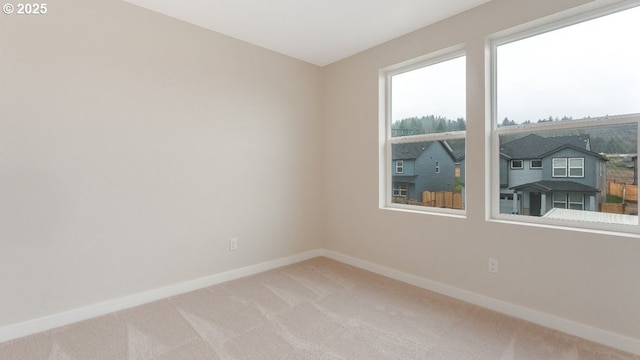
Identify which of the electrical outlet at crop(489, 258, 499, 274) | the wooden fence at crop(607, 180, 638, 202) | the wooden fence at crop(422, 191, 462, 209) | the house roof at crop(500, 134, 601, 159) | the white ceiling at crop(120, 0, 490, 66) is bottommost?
the electrical outlet at crop(489, 258, 499, 274)

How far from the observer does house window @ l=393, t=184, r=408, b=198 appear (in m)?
3.23

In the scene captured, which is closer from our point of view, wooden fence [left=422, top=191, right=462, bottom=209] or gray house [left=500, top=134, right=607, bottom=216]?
gray house [left=500, top=134, right=607, bottom=216]

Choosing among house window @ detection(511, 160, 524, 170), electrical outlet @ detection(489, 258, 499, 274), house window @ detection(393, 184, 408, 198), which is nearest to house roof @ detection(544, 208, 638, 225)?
house window @ detection(511, 160, 524, 170)

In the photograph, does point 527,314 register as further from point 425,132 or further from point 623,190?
point 425,132

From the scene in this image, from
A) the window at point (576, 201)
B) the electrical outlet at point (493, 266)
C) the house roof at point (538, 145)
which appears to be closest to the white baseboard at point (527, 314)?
the electrical outlet at point (493, 266)

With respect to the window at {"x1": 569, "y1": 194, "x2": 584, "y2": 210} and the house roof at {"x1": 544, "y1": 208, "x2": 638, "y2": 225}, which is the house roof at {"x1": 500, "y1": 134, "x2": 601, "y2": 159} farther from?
the house roof at {"x1": 544, "y1": 208, "x2": 638, "y2": 225}

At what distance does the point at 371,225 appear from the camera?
3.37 metres

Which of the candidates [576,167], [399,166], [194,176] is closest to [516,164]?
[576,167]

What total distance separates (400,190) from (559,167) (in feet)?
4.62

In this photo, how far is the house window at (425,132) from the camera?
9.10 ft

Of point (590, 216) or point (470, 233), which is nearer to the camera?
point (590, 216)

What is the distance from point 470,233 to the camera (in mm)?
2541

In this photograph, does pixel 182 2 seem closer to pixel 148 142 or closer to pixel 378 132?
pixel 148 142

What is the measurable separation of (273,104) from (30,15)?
205 cm
